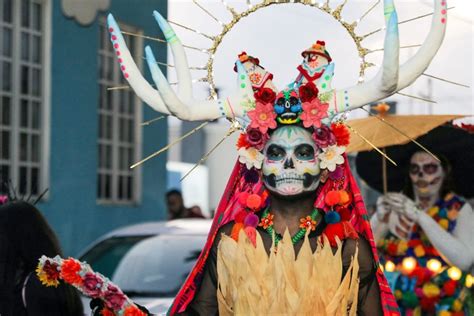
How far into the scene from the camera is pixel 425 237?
661 centimetres

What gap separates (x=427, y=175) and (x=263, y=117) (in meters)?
2.58

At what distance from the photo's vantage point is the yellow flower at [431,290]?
256 inches

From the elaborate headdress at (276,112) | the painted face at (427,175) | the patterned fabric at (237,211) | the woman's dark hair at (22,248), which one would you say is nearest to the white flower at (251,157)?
the elaborate headdress at (276,112)

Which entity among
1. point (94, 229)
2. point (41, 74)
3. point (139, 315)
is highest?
point (41, 74)

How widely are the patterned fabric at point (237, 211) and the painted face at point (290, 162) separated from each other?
10 centimetres

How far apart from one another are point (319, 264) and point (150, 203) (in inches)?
481

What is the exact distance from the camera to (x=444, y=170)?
6.79 m

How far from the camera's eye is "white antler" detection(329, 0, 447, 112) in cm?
407

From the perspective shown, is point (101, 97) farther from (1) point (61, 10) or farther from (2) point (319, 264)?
(2) point (319, 264)

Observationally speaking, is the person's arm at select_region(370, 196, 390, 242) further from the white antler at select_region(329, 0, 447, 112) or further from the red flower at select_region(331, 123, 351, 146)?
the white antler at select_region(329, 0, 447, 112)

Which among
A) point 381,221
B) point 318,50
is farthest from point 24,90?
point 318,50

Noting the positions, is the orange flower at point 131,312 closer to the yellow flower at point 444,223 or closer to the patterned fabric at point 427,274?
the patterned fabric at point 427,274

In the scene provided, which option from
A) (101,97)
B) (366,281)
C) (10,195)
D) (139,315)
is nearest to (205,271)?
(139,315)

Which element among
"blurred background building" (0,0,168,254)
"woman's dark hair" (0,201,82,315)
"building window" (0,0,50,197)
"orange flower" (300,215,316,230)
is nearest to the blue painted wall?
"blurred background building" (0,0,168,254)
